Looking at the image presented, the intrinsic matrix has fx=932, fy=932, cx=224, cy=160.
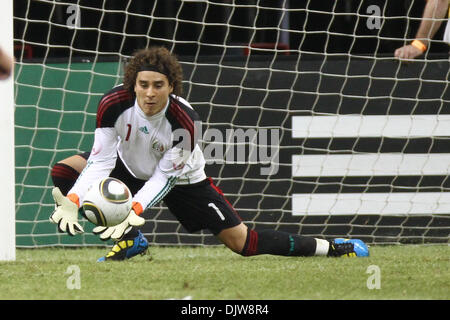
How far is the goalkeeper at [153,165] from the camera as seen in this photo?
5.19 metres

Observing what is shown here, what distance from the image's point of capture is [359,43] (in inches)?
326

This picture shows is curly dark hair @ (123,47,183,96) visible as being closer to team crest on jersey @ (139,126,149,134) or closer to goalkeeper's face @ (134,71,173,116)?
goalkeeper's face @ (134,71,173,116)

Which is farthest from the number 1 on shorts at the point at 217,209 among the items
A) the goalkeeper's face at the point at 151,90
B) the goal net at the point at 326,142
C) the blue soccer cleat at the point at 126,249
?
the goal net at the point at 326,142

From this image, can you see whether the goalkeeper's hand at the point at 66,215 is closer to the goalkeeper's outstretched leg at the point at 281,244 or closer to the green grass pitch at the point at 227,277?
the green grass pitch at the point at 227,277

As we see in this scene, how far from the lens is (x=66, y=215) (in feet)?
16.7

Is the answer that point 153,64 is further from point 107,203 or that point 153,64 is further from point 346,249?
point 346,249

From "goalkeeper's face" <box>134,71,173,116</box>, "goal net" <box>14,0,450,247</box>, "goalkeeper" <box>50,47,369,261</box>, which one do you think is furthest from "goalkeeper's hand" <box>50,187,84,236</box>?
"goal net" <box>14,0,450,247</box>

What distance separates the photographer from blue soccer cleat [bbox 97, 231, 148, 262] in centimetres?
561

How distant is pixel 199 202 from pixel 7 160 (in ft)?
4.02

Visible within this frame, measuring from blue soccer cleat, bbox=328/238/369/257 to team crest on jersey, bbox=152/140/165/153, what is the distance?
1246 mm

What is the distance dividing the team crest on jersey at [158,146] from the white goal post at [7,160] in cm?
94

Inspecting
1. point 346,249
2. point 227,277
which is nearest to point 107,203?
point 227,277
